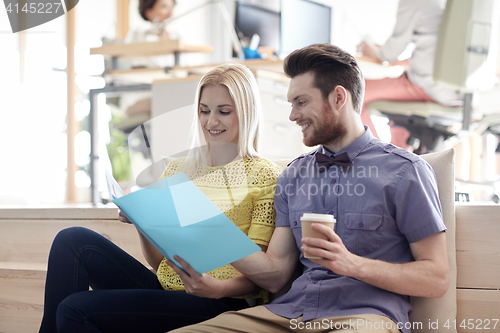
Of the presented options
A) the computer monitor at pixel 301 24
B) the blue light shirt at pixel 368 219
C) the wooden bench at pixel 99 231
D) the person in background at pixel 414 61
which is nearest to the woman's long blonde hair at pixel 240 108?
the blue light shirt at pixel 368 219

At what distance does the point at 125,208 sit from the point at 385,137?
7.22ft

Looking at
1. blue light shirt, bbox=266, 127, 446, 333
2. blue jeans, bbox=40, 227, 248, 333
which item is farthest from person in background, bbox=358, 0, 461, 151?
blue jeans, bbox=40, 227, 248, 333

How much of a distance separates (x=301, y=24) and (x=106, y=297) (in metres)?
2.77

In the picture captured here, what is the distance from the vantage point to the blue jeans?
3.54ft

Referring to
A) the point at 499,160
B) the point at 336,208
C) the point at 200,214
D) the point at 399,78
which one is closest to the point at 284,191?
the point at 336,208

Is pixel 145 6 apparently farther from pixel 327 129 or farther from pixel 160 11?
pixel 327 129

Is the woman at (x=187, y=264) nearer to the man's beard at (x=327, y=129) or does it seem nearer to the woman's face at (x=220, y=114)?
the woman's face at (x=220, y=114)

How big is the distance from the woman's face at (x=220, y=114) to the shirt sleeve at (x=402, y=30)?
1707 mm

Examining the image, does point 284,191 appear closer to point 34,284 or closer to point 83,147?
point 34,284

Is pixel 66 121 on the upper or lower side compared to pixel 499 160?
upper

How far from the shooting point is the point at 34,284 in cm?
175

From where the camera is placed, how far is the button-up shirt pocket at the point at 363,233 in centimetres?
103

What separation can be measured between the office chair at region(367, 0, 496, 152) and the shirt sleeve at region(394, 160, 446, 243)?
161cm

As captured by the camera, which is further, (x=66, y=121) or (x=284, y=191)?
(x=66, y=121)
